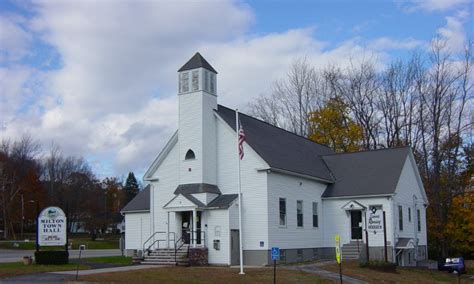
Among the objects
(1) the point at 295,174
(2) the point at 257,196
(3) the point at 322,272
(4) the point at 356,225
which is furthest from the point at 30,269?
(4) the point at 356,225

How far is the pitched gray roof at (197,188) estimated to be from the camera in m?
34.6

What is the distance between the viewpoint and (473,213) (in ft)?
166

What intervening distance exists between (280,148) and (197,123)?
649 centimetres

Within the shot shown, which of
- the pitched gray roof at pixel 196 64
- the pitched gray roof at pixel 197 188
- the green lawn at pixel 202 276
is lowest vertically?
the green lawn at pixel 202 276

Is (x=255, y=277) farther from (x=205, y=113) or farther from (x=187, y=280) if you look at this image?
(x=205, y=113)

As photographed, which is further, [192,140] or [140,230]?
[140,230]

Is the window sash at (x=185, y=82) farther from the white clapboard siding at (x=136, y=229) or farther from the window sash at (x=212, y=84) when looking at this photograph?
the white clapboard siding at (x=136, y=229)

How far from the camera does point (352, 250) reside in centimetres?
3838

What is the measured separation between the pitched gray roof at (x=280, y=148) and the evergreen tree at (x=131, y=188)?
82.0 metres

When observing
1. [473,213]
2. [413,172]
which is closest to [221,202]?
[413,172]

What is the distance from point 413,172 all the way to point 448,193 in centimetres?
1390

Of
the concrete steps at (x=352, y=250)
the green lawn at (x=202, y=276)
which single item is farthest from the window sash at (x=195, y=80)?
the concrete steps at (x=352, y=250)

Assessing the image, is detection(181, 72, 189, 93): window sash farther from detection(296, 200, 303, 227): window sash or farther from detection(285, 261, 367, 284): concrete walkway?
detection(285, 261, 367, 284): concrete walkway

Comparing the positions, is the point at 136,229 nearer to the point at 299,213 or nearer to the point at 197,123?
the point at 197,123
